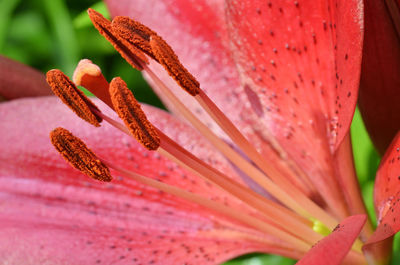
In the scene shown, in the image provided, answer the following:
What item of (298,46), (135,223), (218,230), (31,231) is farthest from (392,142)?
(31,231)

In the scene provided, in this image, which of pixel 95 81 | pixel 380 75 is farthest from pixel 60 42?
pixel 380 75

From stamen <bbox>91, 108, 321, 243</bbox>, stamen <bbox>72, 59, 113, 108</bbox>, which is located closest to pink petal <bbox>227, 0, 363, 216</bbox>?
stamen <bbox>91, 108, 321, 243</bbox>

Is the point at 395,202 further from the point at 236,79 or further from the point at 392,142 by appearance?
the point at 236,79

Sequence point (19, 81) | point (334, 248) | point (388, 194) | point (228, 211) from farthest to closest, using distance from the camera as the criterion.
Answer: point (19, 81)
point (228, 211)
point (388, 194)
point (334, 248)

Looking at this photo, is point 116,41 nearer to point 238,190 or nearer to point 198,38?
point 198,38

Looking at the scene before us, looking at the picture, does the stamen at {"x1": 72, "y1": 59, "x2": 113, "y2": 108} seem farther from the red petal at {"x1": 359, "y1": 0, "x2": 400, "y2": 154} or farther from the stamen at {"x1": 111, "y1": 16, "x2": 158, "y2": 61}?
the red petal at {"x1": 359, "y1": 0, "x2": 400, "y2": 154}

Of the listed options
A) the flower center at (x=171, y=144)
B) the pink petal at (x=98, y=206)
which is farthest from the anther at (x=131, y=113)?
the pink petal at (x=98, y=206)
